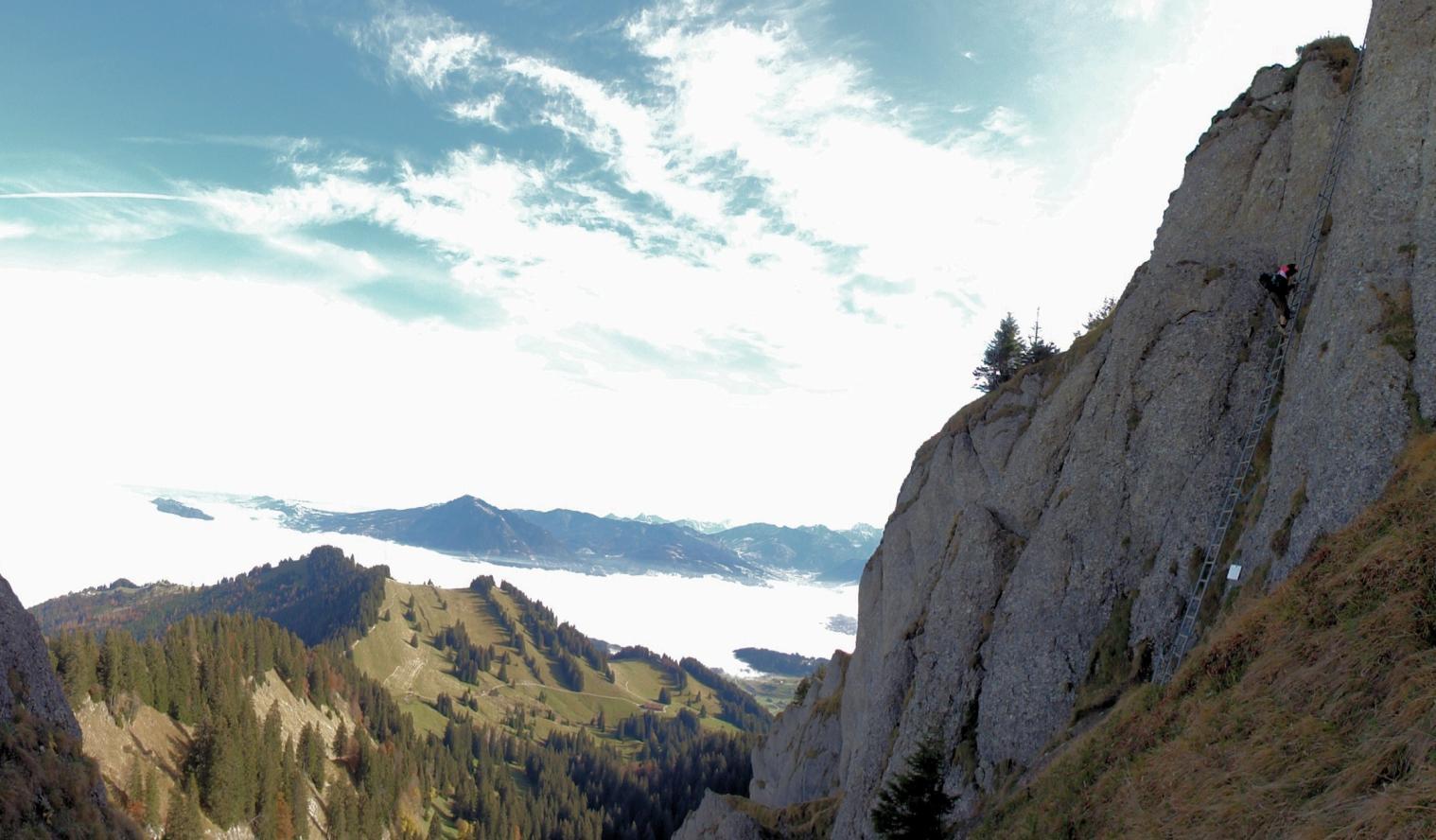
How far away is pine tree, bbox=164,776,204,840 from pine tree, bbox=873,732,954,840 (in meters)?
133

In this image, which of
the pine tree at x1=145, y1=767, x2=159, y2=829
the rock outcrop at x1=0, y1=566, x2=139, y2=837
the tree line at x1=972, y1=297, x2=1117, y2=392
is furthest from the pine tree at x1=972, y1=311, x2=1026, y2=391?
the pine tree at x1=145, y1=767, x2=159, y2=829

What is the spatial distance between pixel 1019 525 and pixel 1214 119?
27889 millimetres

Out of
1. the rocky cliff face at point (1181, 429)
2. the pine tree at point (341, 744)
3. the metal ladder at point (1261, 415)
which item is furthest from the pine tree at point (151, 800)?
the metal ladder at point (1261, 415)

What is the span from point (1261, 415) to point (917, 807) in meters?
23.7

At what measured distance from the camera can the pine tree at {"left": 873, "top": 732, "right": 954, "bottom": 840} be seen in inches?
1182

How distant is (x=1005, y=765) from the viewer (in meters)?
34.7

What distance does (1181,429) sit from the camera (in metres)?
33.9

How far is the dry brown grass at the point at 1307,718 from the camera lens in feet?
37.8

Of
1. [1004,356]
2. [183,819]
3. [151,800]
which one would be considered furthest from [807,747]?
[151,800]

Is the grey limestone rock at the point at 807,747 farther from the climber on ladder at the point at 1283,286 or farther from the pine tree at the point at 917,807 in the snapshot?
the climber on ladder at the point at 1283,286

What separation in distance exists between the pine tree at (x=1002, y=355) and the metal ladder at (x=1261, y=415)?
36.6 meters

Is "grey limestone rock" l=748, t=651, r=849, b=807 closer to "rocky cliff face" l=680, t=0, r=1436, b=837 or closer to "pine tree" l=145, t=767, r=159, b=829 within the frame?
"rocky cliff face" l=680, t=0, r=1436, b=837

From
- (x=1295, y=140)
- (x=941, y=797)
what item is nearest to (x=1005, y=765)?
(x=941, y=797)

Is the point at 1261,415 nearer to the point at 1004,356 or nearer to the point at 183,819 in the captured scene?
the point at 1004,356
